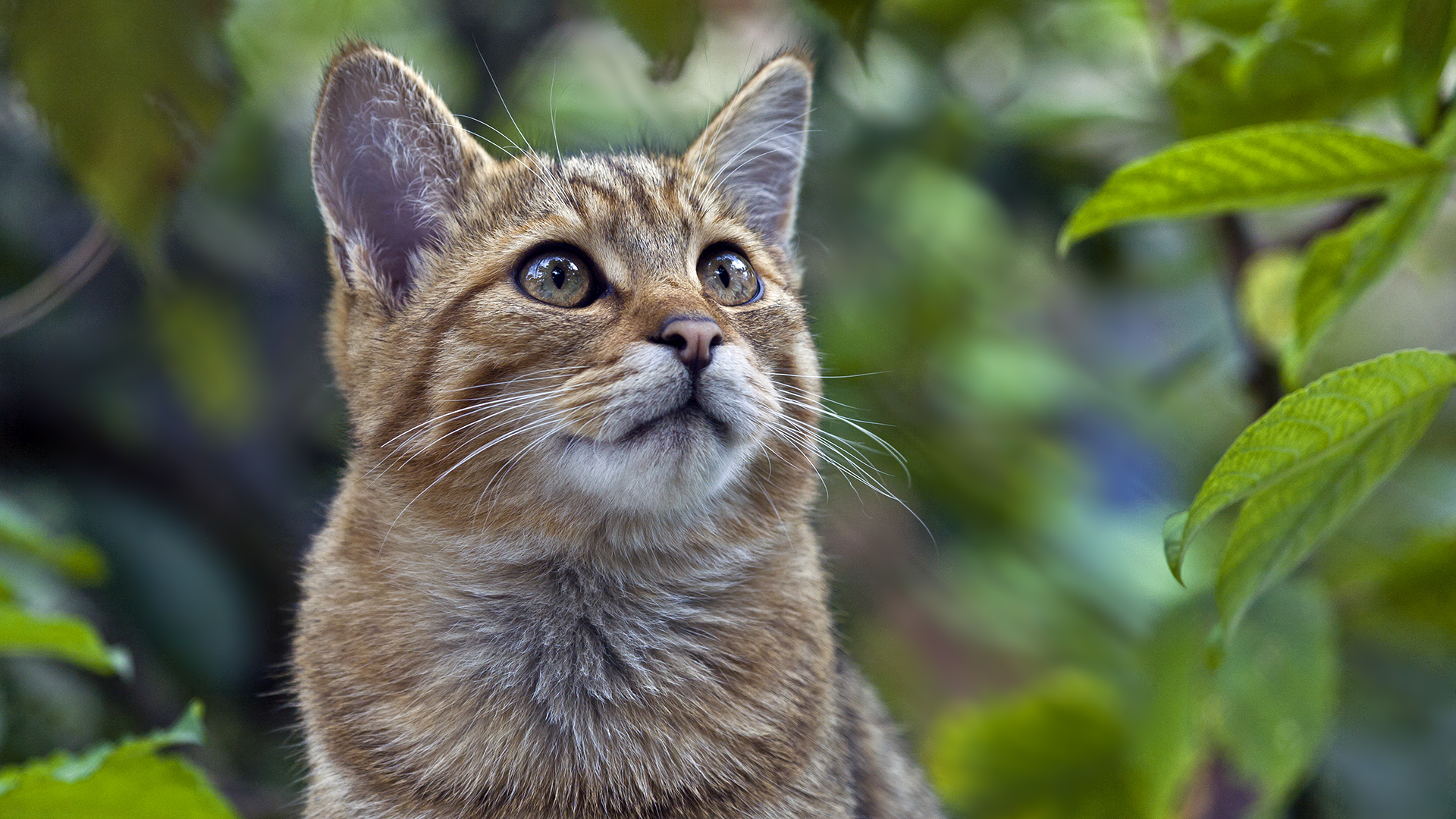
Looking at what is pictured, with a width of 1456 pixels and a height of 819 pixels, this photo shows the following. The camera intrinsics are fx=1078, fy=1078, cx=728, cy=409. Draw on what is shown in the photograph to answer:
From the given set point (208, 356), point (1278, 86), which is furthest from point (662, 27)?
point (208, 356)

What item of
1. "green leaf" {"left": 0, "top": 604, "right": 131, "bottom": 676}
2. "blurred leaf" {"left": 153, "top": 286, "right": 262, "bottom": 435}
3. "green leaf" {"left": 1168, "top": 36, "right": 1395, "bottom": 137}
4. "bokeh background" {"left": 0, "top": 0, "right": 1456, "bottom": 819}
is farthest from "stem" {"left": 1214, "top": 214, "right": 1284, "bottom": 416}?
"blurred leaf" {"left": 153, "top": 286, "right": 262, "bottom": 435}

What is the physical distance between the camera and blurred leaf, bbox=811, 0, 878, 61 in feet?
3.83

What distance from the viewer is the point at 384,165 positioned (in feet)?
6.71

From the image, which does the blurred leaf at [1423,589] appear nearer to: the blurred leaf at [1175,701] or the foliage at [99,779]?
the blurred leaf at [1175,701]

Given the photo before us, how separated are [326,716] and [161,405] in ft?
6.61

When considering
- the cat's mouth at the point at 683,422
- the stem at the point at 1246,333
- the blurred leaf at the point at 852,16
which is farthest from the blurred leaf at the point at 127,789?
the stem at the point at 1246,333

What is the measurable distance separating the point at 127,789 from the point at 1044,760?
2.42m

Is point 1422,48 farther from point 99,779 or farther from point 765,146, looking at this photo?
point 99,779

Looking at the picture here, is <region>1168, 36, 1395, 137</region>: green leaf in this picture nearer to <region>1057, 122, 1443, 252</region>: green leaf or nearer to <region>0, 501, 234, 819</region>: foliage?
<region>1057, 122, 1443, 252</region>: green leaf

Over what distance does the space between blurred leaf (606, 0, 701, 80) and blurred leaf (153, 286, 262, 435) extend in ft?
6.70

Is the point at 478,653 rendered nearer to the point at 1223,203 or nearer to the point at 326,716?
the point at 326,716

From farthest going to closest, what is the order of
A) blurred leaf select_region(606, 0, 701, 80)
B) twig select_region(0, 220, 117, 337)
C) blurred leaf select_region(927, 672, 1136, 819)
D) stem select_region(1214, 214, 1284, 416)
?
1. blurred leaf select_region(927, 672, 1136, 819)
2. stem select_region(1214, 214, 1284, 416)
3. twig select_region(0, 220, 117, 337)
4. blurred leaf select_region(606, 0, 701, 80)

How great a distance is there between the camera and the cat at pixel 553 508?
1749mm

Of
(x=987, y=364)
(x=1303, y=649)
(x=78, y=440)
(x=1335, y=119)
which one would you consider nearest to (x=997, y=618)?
(x=987, y=364)
